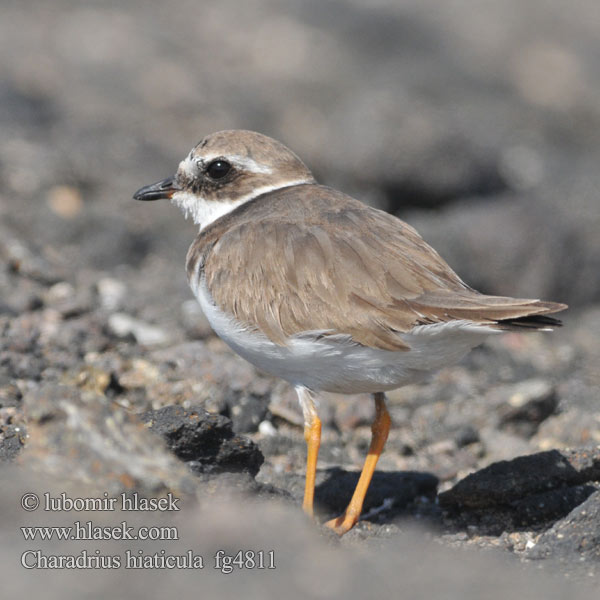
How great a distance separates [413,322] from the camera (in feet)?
15.9

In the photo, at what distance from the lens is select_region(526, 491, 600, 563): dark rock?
4.55 metres

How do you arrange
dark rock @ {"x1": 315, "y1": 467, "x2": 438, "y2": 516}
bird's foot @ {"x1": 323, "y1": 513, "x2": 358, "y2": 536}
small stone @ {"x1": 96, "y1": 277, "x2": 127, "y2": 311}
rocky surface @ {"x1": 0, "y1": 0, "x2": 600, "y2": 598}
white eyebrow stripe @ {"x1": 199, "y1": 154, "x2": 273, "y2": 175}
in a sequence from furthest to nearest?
small stone @ {"x1": 96, "y1": 277, "x2": 127, "y2": 311}, white eyebrow stripe @ {"x1": 199, "y1": 154, "x2": 273, "y2": 175}, dark rock @ {"x1": 315, "y1": 467, "x2": 438, "y2": 516}, bird's foot @ {"x1": 323, "y1": 513, "x2": 358, "y2": 536}, rocky surface @ {"x1": 0, "y1": 0, "x2": 600, "y2": 598}

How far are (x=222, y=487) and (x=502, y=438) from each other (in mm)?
2825

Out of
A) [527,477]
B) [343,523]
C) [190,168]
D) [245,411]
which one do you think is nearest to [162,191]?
[190,168]

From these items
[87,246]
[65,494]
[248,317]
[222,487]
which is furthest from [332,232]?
[87,246]

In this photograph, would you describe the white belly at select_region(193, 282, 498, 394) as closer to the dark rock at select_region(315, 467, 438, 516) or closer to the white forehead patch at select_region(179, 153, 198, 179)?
the dark rock at select_region(315, 467, 438, 516)

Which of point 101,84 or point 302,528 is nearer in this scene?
point 302,528

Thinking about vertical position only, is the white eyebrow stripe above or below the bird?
above

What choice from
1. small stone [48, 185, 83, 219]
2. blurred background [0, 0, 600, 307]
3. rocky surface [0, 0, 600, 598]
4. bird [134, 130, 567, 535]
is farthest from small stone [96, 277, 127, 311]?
bird [134, 130, 567, 535]

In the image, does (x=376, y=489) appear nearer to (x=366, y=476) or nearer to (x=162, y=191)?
(x=366, y=476)

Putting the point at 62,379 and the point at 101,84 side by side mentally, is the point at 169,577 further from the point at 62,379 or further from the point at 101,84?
the point at 101,84

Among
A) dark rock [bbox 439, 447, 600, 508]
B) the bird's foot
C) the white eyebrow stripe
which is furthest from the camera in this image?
the white eyebrow stripe

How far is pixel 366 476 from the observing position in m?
5.34

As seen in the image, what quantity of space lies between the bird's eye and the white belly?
3.80 feet
